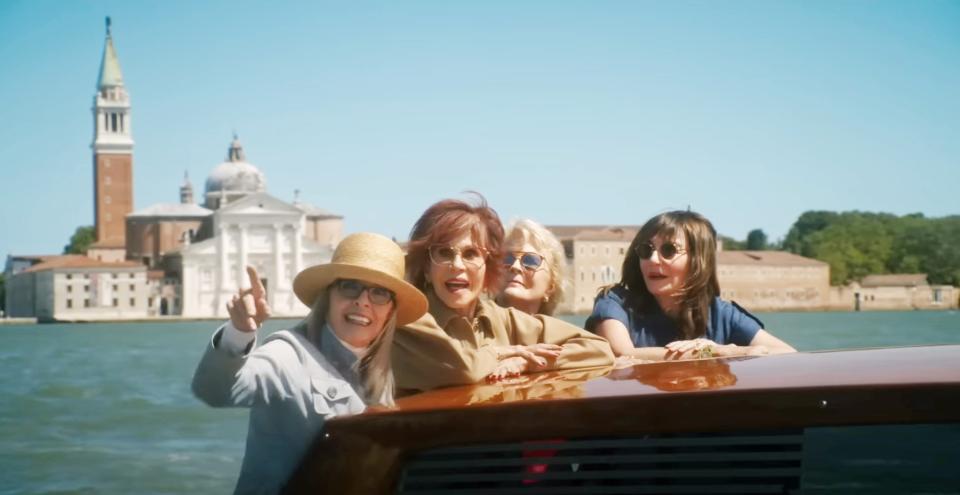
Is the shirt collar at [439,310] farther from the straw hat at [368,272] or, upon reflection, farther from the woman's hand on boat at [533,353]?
the straw hat at [368,272]

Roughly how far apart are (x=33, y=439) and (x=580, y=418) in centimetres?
1618

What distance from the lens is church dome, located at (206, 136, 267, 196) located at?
104875mm

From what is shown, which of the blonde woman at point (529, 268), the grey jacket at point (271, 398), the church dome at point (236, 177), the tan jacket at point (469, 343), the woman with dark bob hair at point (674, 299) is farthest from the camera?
the church dome at point (236, 177)

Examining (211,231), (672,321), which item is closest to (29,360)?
(672,321)

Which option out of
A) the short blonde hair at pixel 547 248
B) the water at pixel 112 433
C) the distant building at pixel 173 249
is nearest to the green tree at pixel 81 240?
the distant building at pixel 173 249

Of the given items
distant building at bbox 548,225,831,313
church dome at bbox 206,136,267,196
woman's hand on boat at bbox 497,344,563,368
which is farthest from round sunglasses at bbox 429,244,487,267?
church dome at bbox 206,136,267,196

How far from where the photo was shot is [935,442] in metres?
1.50

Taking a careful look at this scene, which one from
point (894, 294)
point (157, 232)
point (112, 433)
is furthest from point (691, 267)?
point (157, 232)

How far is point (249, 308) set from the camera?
5.70 feet

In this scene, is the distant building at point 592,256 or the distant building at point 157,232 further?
the distant building at point 157,232

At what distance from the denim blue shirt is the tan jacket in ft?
1.77

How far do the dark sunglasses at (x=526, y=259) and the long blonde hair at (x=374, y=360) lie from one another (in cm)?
154

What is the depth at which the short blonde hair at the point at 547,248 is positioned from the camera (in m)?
3.57

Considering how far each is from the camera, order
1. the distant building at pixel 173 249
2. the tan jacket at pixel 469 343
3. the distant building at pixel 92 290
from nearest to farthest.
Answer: the tan jacket at pixel 469 343
the distant building at pixel 173 249
the distant building at pixel 92 290
